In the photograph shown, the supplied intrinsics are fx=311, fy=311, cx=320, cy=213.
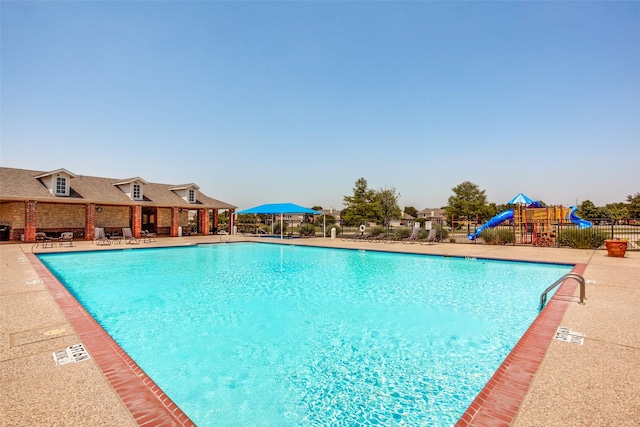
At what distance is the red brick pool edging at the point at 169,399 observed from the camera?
8.48 ft

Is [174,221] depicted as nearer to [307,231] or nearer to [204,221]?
[204,221]

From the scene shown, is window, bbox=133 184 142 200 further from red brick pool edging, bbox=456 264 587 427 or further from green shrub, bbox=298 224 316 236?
red brick pool edging, bbox=456 264 587 427

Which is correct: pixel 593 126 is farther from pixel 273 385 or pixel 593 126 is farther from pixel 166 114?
pixel 166 114

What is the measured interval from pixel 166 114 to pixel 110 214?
34.0 feet

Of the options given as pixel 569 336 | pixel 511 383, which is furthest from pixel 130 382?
pixel 569 336

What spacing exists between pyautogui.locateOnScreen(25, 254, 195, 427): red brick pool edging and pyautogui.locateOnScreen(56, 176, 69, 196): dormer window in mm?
19669

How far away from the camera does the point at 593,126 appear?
1736 centimetres

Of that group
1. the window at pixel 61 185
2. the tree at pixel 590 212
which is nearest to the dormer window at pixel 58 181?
the window at pixel 61 185

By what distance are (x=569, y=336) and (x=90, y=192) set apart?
26.4m

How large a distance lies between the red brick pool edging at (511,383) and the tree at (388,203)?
143 feet

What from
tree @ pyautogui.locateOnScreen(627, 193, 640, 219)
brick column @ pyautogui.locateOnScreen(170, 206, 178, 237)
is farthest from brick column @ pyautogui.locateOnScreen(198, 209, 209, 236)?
tree @ pyautogui.locateOnScreen(627, 193, 640, 219)

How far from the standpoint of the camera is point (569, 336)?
4316mm

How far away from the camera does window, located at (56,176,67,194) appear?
65.6ft

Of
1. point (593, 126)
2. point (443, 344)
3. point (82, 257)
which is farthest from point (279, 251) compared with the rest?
point (593, 126)
